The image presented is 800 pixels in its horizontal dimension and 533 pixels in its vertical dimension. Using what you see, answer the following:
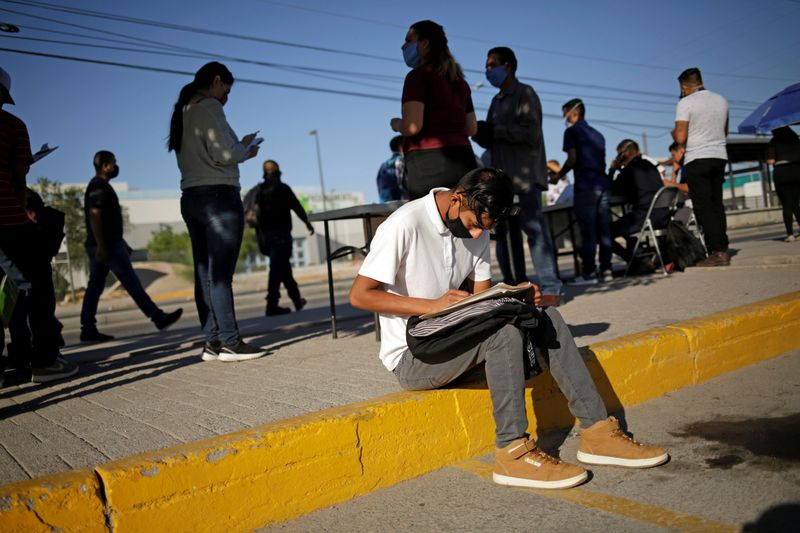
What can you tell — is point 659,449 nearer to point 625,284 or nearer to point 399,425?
point 399,425

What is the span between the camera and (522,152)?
6336 millimetres

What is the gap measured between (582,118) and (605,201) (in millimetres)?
1060

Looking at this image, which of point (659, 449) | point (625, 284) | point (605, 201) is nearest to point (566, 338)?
point (659, 449)

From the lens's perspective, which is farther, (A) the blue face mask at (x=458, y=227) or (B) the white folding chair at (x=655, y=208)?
(B) the white folding chair at (x=655, y=208)

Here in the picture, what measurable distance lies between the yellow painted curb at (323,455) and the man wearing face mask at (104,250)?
184 inches

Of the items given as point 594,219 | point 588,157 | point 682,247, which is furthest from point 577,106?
point 682,247

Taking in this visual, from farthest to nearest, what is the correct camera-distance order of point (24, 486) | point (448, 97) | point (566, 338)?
point (448, 97), point (566, 338), point (24, 486)

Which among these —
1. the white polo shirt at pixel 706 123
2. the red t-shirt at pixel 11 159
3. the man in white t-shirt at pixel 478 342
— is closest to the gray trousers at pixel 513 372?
the man in white t-shirt at pixel 478 342

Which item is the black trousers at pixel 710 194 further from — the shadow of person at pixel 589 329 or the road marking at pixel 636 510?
the road marking at pixel 636 510

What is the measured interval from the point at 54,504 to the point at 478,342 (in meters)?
1.62

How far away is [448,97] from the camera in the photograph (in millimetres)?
4656

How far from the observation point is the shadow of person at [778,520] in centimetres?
202

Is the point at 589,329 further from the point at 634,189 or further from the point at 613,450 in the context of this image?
the point at 634,189

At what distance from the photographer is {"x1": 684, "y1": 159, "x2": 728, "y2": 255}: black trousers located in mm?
7164
